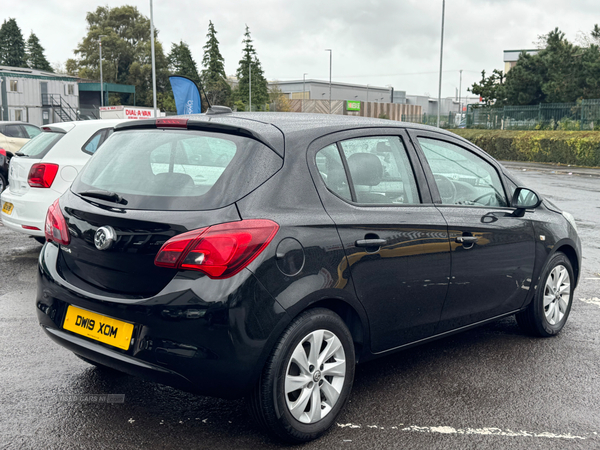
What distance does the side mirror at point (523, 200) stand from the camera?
14.9 ft

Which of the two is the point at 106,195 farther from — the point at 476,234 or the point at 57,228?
the point at 476,234

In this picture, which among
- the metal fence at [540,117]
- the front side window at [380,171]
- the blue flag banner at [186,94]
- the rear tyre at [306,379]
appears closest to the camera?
the rear tyre at [306,379]

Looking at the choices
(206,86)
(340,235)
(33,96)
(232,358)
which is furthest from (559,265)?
(206,86)

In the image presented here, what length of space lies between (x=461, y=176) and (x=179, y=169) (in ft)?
6.61

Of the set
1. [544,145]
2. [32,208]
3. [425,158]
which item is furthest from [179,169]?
[544,145]

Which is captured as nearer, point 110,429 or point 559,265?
point 110,429

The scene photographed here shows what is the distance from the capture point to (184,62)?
8906cm

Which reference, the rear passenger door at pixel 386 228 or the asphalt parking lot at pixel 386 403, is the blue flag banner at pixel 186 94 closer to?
the asphalt parking lot at pixel 386 403

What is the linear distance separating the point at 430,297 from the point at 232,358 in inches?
57.0

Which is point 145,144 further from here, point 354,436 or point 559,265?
point 559,265

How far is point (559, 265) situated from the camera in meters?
5.07

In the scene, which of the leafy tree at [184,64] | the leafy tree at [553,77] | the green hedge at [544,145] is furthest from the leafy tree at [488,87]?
the leafy tree at [184,64]

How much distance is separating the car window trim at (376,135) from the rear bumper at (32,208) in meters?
4.57

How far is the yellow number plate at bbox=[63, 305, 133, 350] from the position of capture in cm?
306
